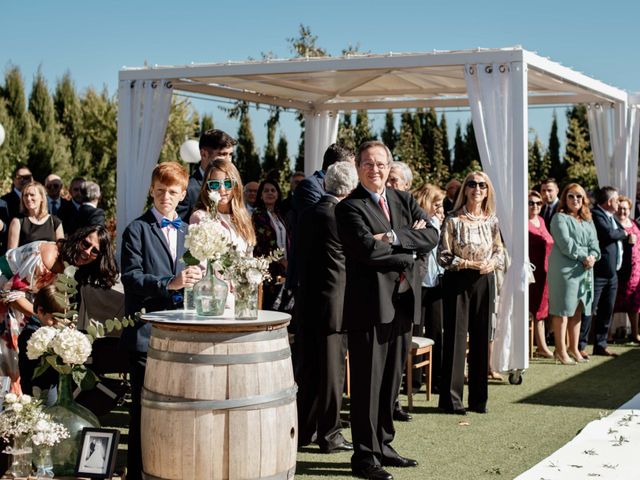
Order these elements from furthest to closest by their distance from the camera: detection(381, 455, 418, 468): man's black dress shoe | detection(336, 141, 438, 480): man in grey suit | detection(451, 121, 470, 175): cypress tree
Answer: detection(451, 121, 470, 175): cypress tree → detection(381, 455, 418, 468): man's black dress shoe → detection(336, 141, 438, 480): man in grey suit

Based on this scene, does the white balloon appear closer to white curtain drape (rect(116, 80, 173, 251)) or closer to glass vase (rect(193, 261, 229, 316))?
white curtain drape (rect(116, 80, 173, 251))

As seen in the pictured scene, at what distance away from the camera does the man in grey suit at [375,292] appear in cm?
520

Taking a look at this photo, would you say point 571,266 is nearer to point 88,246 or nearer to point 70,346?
point 88,246

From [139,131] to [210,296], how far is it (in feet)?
19.5

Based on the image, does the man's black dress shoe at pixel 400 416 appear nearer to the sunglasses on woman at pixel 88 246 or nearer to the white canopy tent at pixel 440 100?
the white canopy tent at pixel 440 100

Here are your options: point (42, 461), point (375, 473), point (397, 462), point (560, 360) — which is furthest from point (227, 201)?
point (560, 360)

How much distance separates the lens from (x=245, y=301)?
4.08 m

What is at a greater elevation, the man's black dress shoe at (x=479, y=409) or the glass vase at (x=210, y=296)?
the glass vase at (x=210, y=296)

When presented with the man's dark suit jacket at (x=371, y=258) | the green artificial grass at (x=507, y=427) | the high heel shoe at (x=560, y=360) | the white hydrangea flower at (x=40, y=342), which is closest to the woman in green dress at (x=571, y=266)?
the high heel shoe at (x=560, y=360)

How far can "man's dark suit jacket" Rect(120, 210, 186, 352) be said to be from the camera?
14.7 feet

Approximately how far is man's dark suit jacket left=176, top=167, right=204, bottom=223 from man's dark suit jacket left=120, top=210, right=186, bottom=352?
1143 millimetres

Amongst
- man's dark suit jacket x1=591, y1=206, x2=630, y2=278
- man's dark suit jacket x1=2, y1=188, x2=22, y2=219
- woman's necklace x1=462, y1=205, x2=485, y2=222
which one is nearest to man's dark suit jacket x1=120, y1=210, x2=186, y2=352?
woman's necklace x1=462, y1=205, x2=485, y2=222

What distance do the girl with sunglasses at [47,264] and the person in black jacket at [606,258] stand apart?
655 cm

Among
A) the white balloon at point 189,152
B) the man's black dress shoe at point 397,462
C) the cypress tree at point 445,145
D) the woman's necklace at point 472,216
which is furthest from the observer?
the cypress tree at point 445,145
